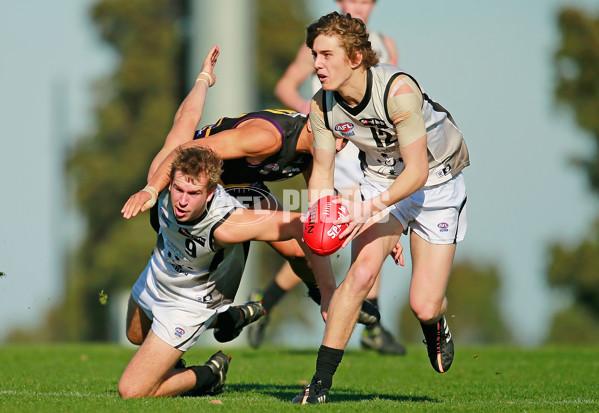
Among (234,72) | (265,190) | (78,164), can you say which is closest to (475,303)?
(78,164)

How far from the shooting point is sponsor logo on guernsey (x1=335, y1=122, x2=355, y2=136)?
21.9 ft

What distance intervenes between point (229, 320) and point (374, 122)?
2.32m

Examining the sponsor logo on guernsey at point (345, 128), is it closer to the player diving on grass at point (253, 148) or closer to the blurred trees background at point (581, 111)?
the player diving on grass at point (253, 148)

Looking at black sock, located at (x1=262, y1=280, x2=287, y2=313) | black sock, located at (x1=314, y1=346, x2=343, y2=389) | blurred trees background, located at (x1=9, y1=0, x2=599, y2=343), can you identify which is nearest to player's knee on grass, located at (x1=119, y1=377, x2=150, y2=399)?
black sock, located at (x1=314, y1=346, x2=343, y2=389)

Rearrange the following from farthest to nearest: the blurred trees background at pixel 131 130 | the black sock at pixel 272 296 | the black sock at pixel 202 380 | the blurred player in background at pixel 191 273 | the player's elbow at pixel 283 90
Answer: the blurred trees background at pixel 131 130 < the black sock at pixel 272 296 < the player's elbow at pixel 283 90 < the black sock at pixel 202 380 < the blurred player in background at pixel 191 273

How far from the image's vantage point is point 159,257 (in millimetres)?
7430

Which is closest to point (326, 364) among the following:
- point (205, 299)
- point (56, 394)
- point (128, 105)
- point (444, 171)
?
point (205, 299)

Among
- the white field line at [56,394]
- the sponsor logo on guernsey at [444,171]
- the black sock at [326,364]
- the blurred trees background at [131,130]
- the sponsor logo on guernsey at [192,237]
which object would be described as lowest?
the blurred trees background at [131,130]

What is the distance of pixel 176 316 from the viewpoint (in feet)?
24.1

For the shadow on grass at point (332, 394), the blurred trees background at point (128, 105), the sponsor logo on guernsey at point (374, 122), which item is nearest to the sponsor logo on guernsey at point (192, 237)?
the shadow on grass at point (332, 394)

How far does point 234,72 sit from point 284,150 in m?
14.3

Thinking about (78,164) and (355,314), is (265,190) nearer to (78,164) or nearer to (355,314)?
(355,314)

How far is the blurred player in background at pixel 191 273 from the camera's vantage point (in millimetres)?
6633

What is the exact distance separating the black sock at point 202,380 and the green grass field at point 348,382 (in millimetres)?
145
